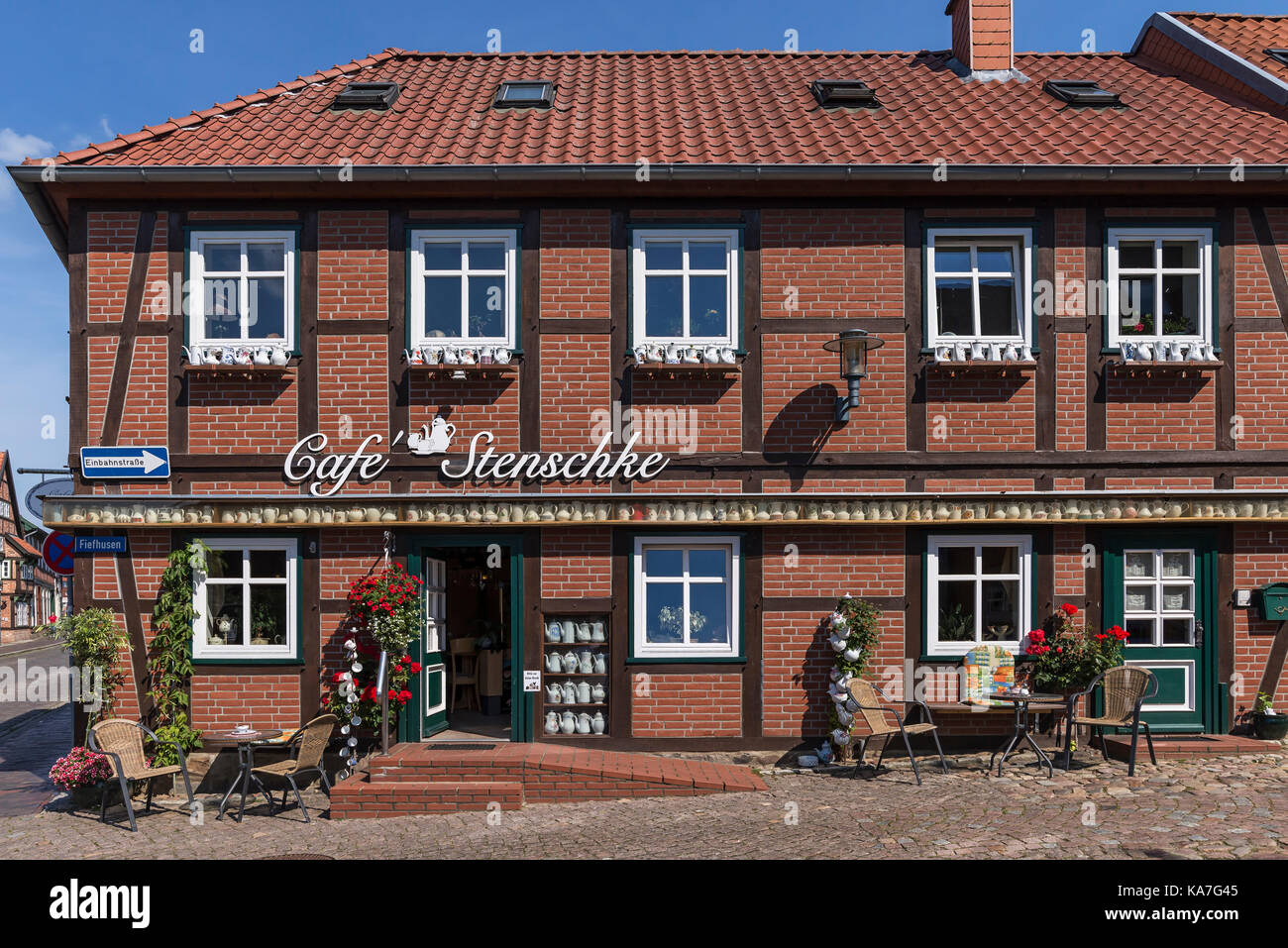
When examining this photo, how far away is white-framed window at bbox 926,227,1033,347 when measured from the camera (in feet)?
Answer: 31.7

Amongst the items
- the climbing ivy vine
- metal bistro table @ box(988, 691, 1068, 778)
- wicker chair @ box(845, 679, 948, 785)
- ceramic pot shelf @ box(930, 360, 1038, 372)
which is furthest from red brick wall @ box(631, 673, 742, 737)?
the climbing ivy vine

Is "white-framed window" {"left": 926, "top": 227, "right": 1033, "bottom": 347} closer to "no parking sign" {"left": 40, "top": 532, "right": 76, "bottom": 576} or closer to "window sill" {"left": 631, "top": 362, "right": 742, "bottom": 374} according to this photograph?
"window sill" {"left": 631, "top": 362, "right": 742, "bottom": 374}

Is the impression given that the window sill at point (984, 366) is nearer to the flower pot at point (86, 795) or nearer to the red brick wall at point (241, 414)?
the red brick wall at point (241, 414)

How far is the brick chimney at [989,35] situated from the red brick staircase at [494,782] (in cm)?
988

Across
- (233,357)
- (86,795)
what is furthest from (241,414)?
(86,795)

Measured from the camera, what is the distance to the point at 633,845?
6.73 meters

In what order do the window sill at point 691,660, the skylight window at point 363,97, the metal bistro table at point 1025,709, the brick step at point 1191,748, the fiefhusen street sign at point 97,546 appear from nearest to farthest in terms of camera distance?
the metal bistro table at point 1025,709, the brick step at point 1191,748, the fiefhusen street sign at point 97,546, the window sill at point 691,660, the skylight window at point 363,97

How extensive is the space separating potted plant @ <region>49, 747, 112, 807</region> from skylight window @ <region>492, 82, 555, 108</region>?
8.54 meters

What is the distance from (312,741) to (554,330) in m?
4.71

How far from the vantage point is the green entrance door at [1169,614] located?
31.6 ft

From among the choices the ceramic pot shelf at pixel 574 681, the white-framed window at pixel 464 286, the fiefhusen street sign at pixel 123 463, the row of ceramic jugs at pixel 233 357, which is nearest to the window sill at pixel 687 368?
the white-framed window at pixel 464 286

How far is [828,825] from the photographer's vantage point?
Result: 23.6 ft

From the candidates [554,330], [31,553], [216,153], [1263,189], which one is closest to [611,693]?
[554,330]

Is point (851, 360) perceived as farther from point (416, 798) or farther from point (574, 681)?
point (416, 798)
